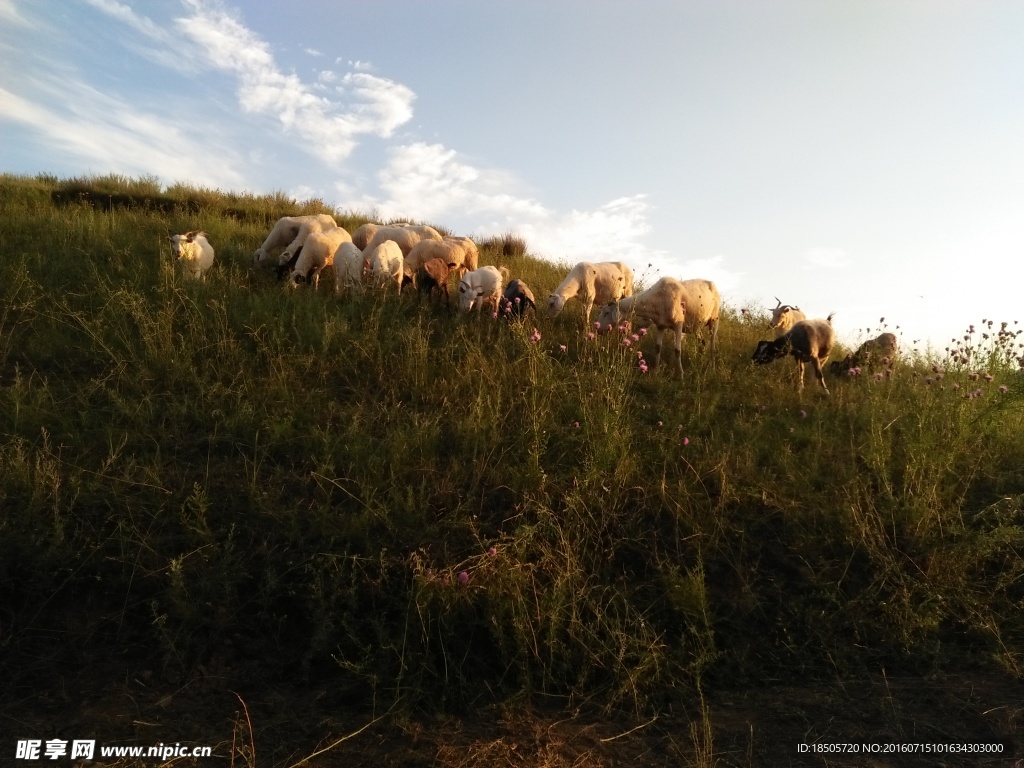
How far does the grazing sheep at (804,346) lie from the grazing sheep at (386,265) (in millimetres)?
5438

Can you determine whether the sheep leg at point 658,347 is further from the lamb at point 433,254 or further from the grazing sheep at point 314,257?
the grazing sheep at point 314,257

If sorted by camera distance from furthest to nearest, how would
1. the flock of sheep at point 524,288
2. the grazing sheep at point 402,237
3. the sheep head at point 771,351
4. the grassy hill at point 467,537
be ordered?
the grazing sheep at point 402,237, the flock of sheep at point 524,288, the sheep head at point 771,351, the grassy hill at point 467,537

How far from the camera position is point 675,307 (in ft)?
29.1

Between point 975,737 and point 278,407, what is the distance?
5.37 meters

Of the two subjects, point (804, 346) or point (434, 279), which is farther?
point (434, 279)

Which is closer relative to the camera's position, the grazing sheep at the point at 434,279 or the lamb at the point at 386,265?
the lamb at the point at 386,265

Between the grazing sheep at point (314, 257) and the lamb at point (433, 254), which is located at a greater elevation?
the lamb at point (433, 254)

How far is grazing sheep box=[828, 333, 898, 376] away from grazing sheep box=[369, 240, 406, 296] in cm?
675

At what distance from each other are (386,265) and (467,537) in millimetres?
6078

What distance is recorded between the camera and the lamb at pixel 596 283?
1010cm

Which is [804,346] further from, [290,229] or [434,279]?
[290,229]

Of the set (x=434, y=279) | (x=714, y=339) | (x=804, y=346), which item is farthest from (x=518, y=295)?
(x=804, y=346)

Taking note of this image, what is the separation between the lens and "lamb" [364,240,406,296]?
9.12 m

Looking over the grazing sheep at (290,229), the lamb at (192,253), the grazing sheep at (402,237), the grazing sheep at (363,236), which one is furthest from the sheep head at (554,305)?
the lamb at (192,253)
